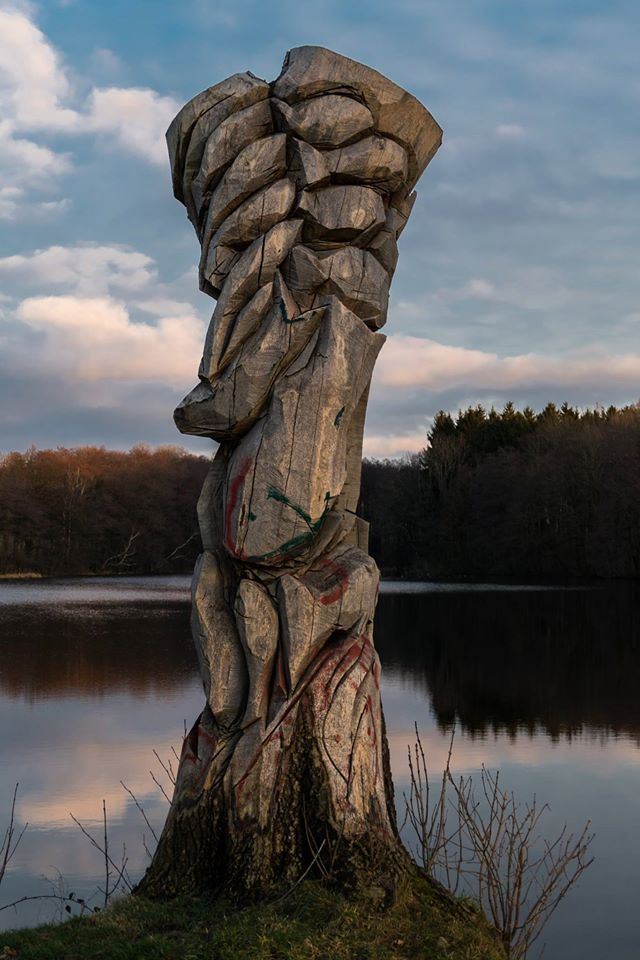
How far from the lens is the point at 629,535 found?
4272 centimetres

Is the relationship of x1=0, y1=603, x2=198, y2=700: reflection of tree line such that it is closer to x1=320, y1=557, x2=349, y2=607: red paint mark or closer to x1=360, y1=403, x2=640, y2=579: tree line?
x1=320, y1=557, x2=349, y2=607: red paint mark

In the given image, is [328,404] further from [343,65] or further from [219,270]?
[343,65]

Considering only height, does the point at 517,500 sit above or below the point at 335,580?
above

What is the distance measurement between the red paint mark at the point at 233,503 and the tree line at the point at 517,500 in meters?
38.6

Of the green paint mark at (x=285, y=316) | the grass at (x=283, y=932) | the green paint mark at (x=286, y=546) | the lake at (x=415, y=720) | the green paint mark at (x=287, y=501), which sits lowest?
the lake at (x=415, y=720)

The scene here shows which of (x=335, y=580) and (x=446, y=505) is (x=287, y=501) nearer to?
(x=335, y=580)

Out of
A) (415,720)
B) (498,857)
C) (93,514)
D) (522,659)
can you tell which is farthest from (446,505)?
(498,857)

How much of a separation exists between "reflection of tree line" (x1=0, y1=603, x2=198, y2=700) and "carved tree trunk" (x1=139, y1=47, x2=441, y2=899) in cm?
1051

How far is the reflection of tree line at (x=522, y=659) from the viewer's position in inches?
531

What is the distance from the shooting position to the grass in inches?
151

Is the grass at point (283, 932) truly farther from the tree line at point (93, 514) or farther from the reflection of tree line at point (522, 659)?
the tree line at point (93, 514)

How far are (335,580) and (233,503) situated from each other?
64 cm

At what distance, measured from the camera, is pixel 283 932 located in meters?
3.91

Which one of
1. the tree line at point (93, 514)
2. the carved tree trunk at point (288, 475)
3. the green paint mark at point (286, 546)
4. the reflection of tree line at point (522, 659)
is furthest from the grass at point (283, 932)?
the tree line at point (93, 514)
